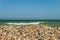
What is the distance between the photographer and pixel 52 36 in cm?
250

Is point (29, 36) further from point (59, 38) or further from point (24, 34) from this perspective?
point (59, 38)

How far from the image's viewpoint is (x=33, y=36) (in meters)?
2.48

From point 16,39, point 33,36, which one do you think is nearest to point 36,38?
point 33,36

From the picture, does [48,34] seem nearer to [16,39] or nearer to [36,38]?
[36,38]

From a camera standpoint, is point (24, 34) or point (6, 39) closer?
point (6, 39)

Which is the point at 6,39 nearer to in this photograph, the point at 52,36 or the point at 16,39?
the point at 16,39

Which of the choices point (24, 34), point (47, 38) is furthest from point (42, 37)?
point (24, 34)

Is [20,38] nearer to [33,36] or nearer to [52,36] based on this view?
[33,36]

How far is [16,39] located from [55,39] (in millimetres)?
436

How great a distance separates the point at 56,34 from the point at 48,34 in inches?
4.1

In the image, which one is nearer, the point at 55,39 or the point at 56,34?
the point at 55,39

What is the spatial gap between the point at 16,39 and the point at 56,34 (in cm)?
53

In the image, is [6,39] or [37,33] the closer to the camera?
[6,39]

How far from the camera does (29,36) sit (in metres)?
2.45
